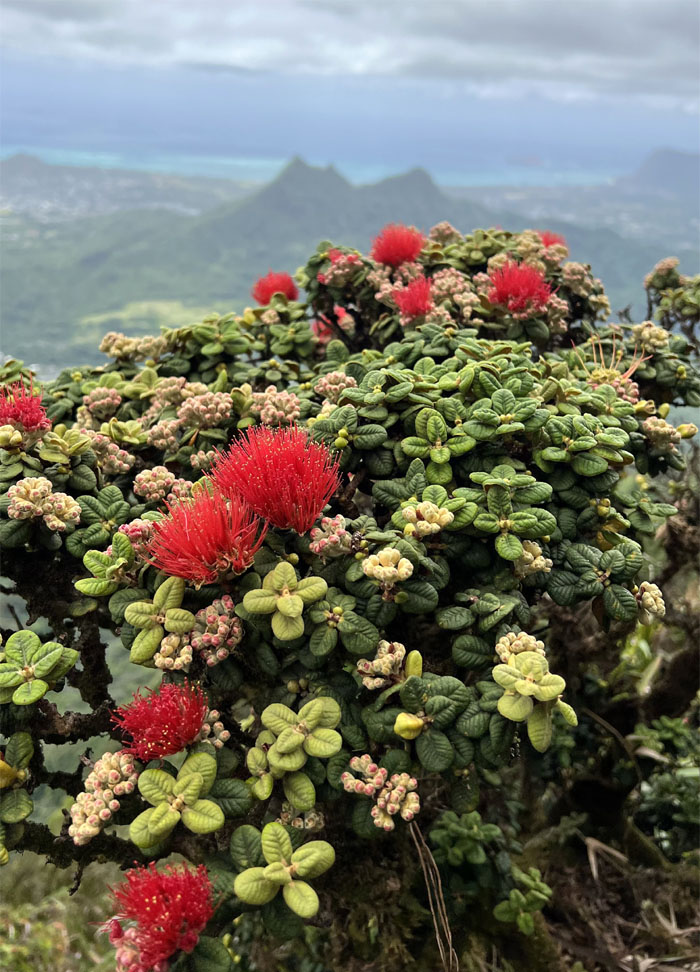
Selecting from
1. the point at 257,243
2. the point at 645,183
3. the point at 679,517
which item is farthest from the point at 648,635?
the point at 645,183

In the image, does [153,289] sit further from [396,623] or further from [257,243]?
[396,623]

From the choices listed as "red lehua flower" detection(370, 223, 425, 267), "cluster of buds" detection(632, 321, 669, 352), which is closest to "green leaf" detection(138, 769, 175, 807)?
"cluster of buds" detection(632, 321, 669, 352)

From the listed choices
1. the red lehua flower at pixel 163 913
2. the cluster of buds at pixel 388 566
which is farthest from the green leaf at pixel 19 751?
the cluster of buds at pixel 388 566

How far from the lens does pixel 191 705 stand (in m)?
0.95

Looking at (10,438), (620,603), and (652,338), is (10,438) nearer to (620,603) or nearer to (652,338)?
(620,603)

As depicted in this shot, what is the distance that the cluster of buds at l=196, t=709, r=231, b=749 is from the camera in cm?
98

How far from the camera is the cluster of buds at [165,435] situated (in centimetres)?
130

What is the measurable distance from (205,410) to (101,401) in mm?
368

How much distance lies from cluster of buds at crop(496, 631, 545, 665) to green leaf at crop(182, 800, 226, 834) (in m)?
0.43

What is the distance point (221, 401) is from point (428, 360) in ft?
1.35

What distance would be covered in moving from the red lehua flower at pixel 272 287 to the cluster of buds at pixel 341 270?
35cm

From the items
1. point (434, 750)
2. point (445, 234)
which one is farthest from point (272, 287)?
point (434, 750)

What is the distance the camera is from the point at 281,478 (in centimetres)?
93

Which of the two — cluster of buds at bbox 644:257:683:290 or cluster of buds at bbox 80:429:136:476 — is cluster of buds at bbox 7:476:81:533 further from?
cluster of buds at bbox 644:257:683:290
